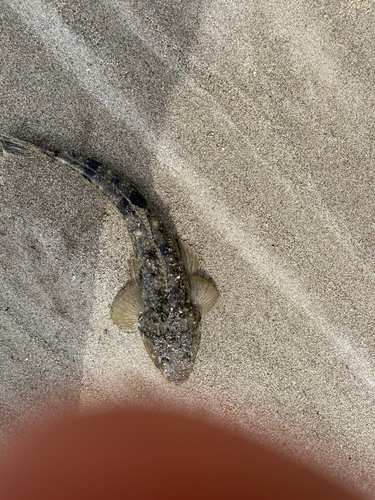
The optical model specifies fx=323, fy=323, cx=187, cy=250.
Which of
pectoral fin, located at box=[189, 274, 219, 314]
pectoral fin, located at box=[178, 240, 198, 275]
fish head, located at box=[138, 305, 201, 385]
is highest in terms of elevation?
pectoral fin, located at box=[178, 240, 198, 275]

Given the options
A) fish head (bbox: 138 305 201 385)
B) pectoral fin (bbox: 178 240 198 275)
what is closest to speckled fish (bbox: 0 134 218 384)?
fish head (bbox: 138 305 201 385)

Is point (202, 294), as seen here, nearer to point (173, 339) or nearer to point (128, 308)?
point (173, 339)

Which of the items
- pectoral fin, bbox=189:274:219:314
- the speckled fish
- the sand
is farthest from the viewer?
pectoral fin, bbox=189:274:219:314

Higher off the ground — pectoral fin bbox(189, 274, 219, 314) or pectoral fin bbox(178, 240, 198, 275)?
pectoral fin bbox(178, 240, 198, 275)

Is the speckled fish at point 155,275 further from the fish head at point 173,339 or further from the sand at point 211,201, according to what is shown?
the sand at point 211,201

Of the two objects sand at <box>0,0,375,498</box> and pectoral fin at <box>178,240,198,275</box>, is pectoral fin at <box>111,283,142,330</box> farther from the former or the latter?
pectoral fin at <box>178,240,198,275</box>

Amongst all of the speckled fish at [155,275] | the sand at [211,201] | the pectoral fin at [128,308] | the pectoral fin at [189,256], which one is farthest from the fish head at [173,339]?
the pectoral fin at [189,256]

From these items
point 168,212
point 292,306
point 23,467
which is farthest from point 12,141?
point 23,467
